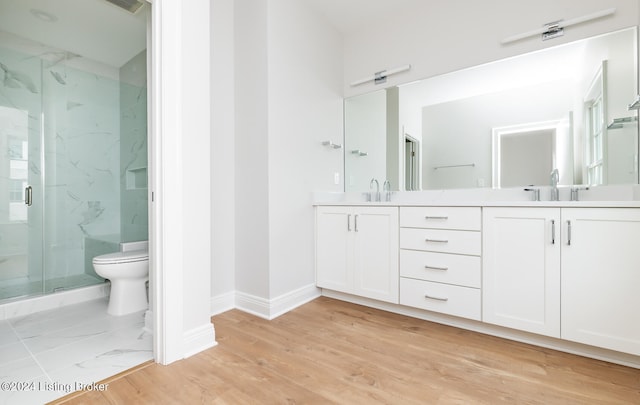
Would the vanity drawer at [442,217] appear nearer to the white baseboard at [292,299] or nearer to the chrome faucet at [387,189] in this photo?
the chrome faucet at [387,189]

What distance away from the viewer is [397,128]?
269cm

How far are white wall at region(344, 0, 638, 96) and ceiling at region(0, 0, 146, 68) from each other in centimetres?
202

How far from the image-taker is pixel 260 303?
215 centimetres

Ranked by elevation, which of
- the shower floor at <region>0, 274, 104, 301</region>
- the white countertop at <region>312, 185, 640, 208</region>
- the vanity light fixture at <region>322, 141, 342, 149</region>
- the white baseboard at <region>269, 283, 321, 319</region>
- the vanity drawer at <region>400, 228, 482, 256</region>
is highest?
the vanity light fixture at <region>322, 141, 342, 149</region>

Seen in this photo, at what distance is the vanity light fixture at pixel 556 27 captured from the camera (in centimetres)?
179

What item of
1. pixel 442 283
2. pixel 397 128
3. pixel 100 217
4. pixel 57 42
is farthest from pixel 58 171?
pixel 442 283

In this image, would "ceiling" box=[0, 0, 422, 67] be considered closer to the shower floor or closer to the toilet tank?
the toilet tank

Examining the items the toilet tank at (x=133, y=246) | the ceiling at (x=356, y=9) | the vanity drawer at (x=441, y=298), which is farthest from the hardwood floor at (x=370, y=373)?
the ceiling at (x=356, y=9)

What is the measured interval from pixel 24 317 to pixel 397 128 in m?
3.38

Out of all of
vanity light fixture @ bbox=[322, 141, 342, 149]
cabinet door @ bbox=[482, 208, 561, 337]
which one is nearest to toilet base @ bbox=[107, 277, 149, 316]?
vanity light fixture @ bbox=[322, 141, 342, 149]

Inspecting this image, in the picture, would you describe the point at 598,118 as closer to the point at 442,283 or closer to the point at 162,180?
the point at 442,283

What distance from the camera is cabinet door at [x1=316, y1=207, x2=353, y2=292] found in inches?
92.7

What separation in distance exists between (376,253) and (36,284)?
2.89 meters

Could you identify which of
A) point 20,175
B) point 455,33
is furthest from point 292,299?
point 20,175
